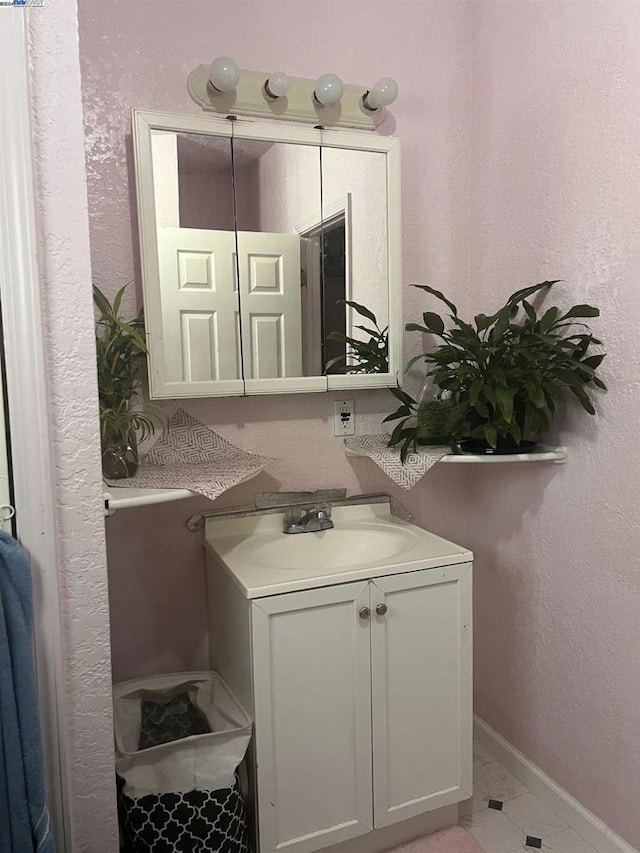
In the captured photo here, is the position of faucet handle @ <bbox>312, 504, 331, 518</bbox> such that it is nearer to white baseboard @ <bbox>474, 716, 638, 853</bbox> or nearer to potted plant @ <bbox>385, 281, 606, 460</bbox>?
potted plant @ <bbox>385, 281, 606, 460</bbox>

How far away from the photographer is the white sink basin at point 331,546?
1.81 meters

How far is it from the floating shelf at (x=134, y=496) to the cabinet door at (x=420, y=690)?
0.51 m

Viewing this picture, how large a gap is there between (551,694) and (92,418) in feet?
4.78

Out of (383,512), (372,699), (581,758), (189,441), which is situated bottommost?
(581,758)

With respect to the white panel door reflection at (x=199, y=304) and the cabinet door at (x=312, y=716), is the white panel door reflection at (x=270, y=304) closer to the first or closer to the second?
the white panel door reflection at (x=199, y=304)

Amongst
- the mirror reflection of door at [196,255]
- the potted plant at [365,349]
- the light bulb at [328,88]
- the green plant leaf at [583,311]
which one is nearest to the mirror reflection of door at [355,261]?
the potted plant at [365,349]

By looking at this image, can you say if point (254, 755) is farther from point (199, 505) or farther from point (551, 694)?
point (551, 694)

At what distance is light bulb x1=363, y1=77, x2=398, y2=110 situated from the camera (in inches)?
71.4

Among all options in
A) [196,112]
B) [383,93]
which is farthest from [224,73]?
[383,93]

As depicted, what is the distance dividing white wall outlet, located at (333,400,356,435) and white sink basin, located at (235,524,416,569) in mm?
281

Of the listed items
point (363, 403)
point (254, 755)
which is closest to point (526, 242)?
point (363, 403)

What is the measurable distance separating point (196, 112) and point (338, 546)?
120 centimetres

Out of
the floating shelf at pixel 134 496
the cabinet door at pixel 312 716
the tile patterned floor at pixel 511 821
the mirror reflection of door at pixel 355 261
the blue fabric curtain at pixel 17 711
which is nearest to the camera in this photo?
the blue fabric curtain at pixel 17 711

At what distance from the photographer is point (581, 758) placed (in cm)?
178
